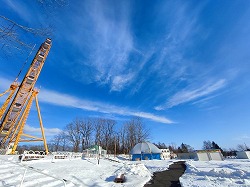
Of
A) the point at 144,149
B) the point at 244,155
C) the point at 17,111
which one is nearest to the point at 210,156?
the point at 244,155

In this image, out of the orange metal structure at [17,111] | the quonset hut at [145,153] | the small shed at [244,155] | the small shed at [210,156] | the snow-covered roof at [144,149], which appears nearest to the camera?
the orange metal structure at [17,111]

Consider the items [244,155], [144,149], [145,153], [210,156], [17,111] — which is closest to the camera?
[17,111]

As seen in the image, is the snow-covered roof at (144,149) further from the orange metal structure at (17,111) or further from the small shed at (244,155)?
the orange metal structure at (17,111)

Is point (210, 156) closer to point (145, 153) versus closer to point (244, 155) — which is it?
point (244, 155)

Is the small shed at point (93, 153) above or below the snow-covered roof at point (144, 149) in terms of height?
below

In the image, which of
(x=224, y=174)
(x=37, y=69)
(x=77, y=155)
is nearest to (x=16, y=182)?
(x=224, y=174)

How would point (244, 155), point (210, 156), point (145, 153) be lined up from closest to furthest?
1. point (210, 156)
2. point (244, 155)
3. point (145, 153)

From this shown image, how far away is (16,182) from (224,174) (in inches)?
444

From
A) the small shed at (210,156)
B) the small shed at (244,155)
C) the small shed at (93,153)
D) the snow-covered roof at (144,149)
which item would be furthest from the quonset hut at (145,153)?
the small shed at (244,155)

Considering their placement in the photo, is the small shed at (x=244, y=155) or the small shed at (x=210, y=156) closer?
the small shed at (x=210, y=156)

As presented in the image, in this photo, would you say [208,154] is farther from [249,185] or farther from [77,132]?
[77,132]

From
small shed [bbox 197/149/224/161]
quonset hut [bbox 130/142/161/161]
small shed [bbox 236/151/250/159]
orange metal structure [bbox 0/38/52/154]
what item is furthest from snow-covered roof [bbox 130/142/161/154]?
orange metal structure [bbox 0/38/52/154]

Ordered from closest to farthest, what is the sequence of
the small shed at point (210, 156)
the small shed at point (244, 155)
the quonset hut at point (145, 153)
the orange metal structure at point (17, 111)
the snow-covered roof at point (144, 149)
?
the orange metal structure at point (17, 111) < the small shed at point (210, 156) < the small shed at point (244, 155) < the quonset hut at point (145, 153) < the snow-covered roof at point (144, 149)

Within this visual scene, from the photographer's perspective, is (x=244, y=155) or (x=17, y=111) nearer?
(x=17, y=111)
